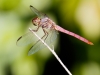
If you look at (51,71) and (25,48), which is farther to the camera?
(51,71)

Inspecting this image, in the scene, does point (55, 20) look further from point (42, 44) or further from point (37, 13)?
point (42, 44)

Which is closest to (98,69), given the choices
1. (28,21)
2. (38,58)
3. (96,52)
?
(96,52)

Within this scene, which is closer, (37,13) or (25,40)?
(25,40)

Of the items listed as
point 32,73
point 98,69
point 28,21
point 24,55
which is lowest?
point 98,69

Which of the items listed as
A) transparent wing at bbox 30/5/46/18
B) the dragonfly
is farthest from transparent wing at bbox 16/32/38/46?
transparent wing at bbox 30/5/46/18

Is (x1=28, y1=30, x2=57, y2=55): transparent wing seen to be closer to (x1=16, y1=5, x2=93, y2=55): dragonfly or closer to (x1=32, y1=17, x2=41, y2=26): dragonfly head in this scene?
(x1=16, y1=5, x2=93, y2=55): dragonfly

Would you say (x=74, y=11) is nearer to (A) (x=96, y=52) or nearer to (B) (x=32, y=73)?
(A) (x=96, y=52)

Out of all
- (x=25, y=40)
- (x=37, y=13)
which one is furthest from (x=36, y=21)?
(x=25, y=40)
